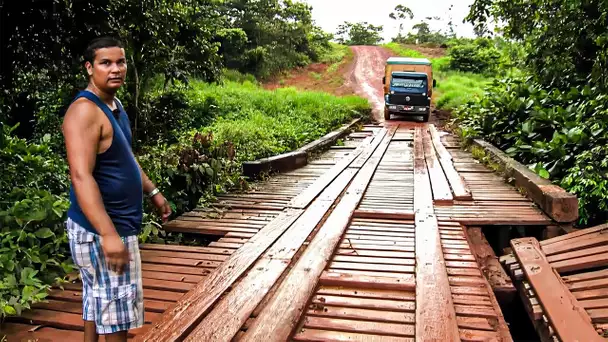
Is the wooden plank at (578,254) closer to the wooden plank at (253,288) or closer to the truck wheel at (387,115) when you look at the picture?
the wooden plank at (253,288)

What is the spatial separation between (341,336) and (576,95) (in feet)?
26.0

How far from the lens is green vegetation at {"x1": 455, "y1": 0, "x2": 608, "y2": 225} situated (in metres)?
6.08

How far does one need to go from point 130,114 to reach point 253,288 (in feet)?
29.0

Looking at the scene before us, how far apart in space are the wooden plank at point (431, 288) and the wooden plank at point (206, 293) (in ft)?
3.99

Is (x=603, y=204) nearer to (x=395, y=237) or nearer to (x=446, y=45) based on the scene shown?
(x=395, y=237)

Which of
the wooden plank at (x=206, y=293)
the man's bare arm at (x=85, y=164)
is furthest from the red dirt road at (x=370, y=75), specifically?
the man's bare arm at (x=85, y=164)

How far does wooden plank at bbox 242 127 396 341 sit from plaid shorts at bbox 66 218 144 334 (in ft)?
2.39

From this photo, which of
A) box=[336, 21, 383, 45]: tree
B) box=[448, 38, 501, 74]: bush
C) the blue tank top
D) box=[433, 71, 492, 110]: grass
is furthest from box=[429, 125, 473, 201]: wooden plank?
box=[336, 21, 383, 45]: tree

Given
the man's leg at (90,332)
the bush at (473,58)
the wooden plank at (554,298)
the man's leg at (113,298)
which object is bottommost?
the wooden plank at (554,298)

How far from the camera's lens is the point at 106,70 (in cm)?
222

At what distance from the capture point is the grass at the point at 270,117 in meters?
9.52

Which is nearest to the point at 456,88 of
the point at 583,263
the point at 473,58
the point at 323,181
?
the point at 473,58

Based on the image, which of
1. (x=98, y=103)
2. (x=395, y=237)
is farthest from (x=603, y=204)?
(x=98, y=103)

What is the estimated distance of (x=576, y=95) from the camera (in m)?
9.02
